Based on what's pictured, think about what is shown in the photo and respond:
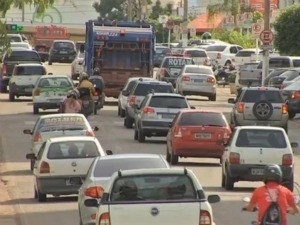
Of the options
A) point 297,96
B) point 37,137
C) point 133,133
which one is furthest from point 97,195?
point 297,96

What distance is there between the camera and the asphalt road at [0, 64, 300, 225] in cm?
2455

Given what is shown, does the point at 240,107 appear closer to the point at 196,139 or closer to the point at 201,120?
the point at 201,120

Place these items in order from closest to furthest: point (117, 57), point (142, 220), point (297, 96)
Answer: point (142, 220)
point (297, 96)
point (117, 57)

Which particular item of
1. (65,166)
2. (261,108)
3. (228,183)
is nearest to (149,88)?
(261,108)

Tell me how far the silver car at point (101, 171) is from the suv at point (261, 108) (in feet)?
67.1

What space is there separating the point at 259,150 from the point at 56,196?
14.4 feet

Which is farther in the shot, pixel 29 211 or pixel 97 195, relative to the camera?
pixel 29 211

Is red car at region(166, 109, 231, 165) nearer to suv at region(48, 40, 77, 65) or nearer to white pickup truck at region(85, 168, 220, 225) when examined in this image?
white pickup truck at region(85, 168, 220, 225)

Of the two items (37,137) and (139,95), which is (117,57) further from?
(37,137)

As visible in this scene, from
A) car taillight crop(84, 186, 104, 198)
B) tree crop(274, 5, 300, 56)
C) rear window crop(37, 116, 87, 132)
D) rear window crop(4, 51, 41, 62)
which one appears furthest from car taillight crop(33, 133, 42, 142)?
tree crop(274, 5, 300, 56)

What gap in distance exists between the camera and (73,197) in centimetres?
2755

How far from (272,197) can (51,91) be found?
3544 centimetres

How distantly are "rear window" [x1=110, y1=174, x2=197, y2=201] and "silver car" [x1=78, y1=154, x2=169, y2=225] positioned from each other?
8.47 ft

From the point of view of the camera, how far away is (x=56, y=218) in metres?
24.1
